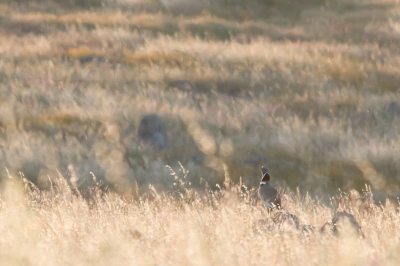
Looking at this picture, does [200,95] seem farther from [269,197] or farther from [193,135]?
[269,197]

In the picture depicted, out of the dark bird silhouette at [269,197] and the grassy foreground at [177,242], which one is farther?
the dark bird silhouette at [269,197]

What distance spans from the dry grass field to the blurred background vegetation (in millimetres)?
60

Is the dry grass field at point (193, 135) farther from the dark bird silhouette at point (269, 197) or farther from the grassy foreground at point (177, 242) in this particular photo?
the dark bird silhouette at point (269, 197)

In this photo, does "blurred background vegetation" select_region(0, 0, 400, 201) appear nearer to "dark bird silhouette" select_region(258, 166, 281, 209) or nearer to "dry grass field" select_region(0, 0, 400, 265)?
"dry grass field" select_region(0, 0, 400, 265)

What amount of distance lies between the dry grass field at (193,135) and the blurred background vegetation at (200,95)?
0.06 m

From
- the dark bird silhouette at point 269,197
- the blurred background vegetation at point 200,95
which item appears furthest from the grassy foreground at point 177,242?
the blurred background vegetation at point 200,95

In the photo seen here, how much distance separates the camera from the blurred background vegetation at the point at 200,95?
15.0m

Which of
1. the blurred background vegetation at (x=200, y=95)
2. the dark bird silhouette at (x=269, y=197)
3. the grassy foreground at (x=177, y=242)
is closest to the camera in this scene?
the grassy foreground at (x=177, y=242)

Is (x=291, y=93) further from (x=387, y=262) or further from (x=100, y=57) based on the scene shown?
(x=387, y=262)

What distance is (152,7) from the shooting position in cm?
3297

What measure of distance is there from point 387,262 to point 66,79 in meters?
17.4

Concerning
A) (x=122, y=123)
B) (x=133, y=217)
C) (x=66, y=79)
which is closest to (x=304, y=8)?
(x=66, y=79)

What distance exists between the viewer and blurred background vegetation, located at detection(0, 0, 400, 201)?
591 inches

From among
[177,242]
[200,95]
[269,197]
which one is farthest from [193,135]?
[177,242]
